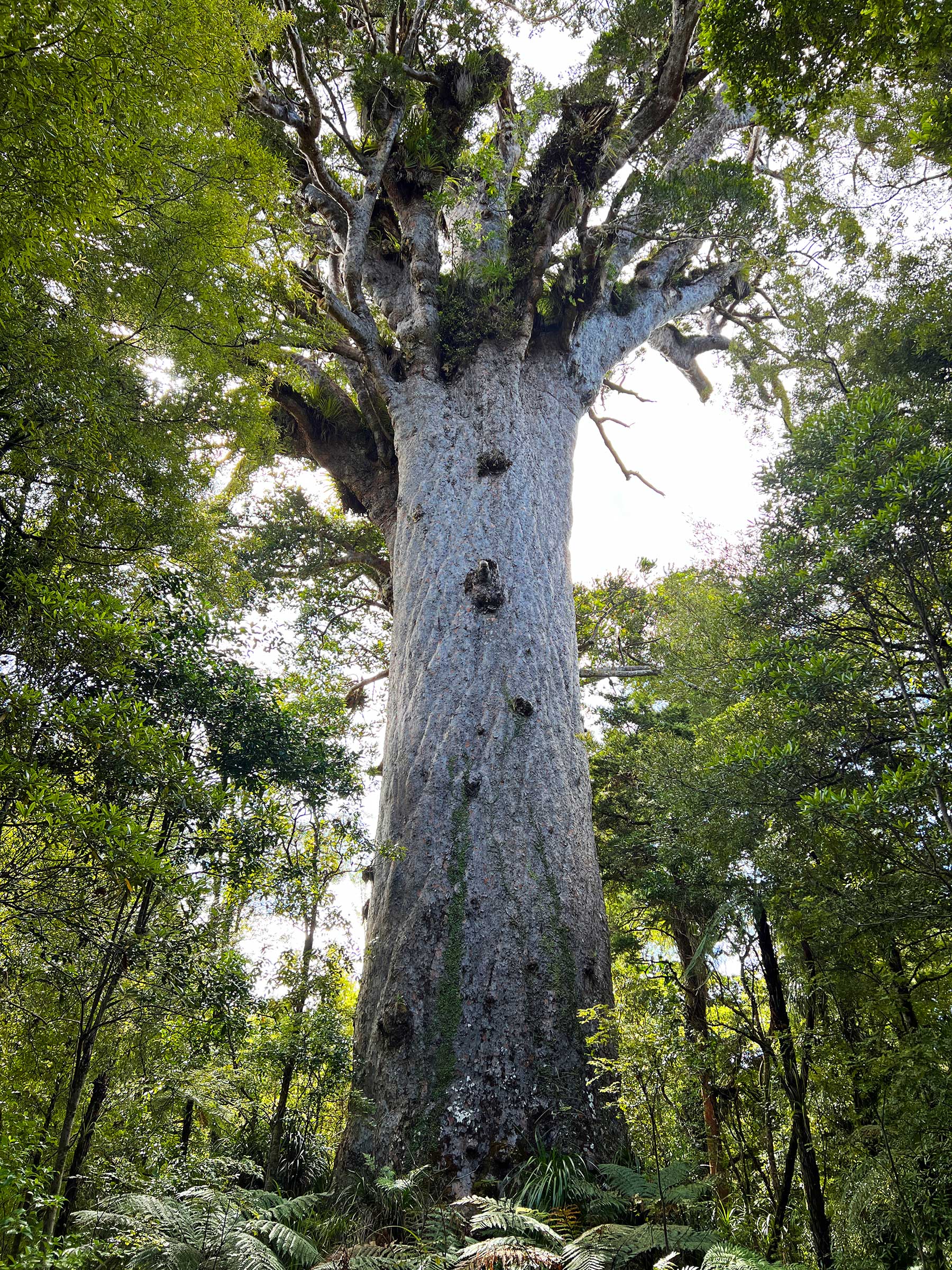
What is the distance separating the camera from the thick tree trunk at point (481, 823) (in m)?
3.83

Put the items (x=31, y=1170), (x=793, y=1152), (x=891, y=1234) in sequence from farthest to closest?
1. (x=793, y=1152)
2. (x=891, y=1234)
3. (x=31, y=1170)

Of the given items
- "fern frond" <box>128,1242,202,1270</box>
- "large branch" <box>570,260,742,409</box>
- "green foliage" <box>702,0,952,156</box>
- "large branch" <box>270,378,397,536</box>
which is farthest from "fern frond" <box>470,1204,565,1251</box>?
"large branch" <box>570,260,742,409</box>

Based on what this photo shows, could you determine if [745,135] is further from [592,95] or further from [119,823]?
[119,823]

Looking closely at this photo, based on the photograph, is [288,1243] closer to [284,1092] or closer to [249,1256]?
[249,1256]

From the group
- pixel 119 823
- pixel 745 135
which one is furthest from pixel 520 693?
pixel 745 135

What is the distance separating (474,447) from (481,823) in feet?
10.9

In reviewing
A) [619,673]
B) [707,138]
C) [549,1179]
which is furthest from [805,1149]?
[707,138]

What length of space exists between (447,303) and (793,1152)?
22.4 feet

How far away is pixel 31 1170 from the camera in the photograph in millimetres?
2615

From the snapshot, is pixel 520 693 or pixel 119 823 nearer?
pixel 119 823

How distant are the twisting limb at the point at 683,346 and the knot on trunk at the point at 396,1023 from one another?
10.0 metres

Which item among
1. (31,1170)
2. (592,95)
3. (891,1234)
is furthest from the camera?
(592,95)

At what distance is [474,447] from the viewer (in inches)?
255

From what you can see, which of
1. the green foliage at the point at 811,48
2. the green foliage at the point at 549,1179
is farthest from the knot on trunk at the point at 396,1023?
the green foliage at the point at 811,48
